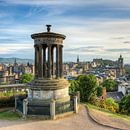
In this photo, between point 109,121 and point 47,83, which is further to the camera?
point 47,83

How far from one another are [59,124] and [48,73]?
6.59m

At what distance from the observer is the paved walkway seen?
21.6m

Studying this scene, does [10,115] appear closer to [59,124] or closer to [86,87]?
[59,124]

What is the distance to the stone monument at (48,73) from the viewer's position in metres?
27.0

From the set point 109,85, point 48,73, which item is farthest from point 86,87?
point 109,85

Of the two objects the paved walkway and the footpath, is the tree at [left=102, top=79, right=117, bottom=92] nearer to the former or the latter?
the footpath

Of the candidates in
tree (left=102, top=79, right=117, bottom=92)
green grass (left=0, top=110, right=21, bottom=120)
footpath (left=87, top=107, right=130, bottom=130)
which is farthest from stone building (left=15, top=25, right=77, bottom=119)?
tree (left=102, top=79, right=117, bottom=92)

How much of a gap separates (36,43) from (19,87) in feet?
70.8

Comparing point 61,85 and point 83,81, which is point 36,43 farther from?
point 83,81

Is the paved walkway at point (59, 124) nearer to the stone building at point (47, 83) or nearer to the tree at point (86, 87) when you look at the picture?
the stone building at point (47, 83)

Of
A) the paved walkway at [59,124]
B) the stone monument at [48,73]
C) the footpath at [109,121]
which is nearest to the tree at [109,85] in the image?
the stone monument at [48,73]

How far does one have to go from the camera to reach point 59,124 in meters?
22.7

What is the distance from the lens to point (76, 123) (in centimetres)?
2283

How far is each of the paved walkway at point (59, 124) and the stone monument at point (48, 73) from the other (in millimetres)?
3333
